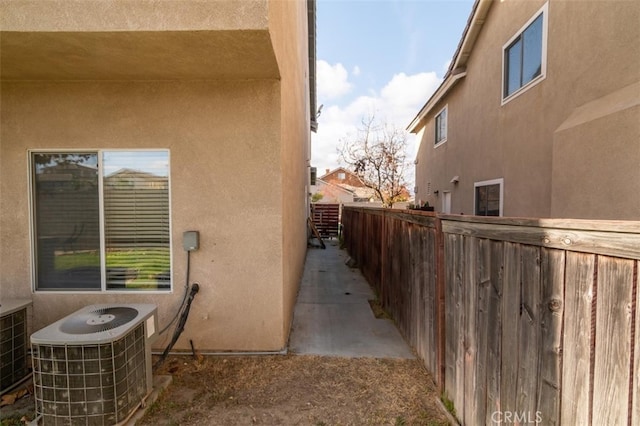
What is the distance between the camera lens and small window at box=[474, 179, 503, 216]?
7.54 m

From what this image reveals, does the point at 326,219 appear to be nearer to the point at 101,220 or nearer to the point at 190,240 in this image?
the point at 190,240

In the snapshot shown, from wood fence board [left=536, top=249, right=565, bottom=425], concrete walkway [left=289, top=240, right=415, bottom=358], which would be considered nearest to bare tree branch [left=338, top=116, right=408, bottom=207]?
concrete walkway [left=289, top=240, right=415, bottom=358]

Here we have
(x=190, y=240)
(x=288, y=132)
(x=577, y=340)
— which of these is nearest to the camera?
(x=577, y=340)

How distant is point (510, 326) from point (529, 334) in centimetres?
17

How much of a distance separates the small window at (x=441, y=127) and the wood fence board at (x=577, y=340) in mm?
10722

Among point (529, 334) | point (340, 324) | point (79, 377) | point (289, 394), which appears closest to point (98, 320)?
point (79, 377)

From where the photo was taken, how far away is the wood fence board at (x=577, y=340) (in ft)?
4.86

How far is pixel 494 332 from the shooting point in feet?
7.17

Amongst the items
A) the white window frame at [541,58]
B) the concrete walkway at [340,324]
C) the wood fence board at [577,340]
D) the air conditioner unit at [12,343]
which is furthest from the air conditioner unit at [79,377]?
the white window frame at [541,58]

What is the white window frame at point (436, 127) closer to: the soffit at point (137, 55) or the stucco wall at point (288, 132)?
the stucco wall at point (288, 132)

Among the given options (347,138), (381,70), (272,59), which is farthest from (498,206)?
(381,70)

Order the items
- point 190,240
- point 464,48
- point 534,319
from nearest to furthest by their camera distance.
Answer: point 534,319 < point 190,240 < point 464,48

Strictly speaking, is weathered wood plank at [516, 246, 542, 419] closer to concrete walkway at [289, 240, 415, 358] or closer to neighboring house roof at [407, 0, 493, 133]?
concrete walkway at [289, 240, 415, 358]

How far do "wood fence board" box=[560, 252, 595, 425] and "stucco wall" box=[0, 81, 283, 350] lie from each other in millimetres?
2842
